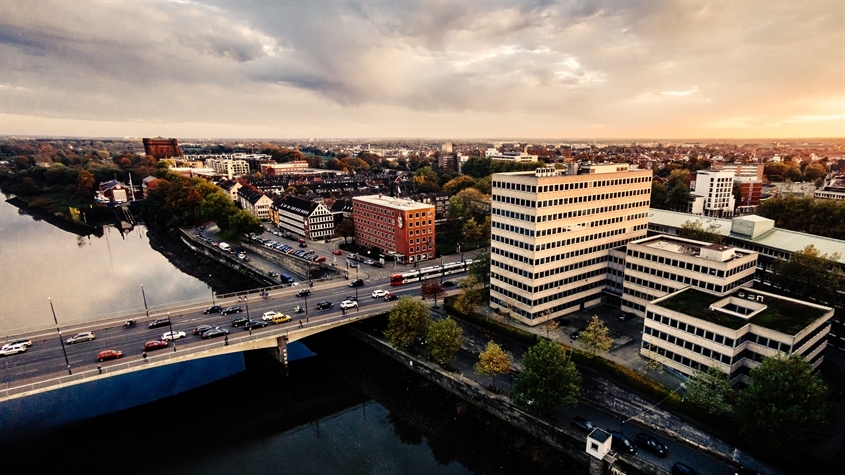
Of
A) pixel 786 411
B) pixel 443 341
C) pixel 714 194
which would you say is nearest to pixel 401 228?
pixel 443 341

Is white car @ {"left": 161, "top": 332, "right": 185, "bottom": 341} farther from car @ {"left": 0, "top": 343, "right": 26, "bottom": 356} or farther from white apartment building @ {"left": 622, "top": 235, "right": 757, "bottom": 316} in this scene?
white apartment building @ {"left": 622, "top": 235, "right": 757, "bottom": 316}

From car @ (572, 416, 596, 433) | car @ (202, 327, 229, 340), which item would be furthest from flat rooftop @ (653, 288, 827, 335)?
car @ (202, 327, 229, 340)

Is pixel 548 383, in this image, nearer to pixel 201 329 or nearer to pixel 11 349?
pixel 201 329

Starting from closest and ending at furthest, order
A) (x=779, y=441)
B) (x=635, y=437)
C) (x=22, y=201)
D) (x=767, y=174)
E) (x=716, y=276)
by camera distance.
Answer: (x=779, y=441)
(x=635, y=437)
(x=716, y=276)
(x=767, y=174)
(x=22, y=201)

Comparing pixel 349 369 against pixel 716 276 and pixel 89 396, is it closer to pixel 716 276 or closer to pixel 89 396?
pixel 89 396

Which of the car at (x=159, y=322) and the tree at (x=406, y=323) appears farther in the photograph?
the car at (x=159, y=322)

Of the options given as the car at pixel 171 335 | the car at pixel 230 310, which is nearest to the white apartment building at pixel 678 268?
the car at pixel 230 310

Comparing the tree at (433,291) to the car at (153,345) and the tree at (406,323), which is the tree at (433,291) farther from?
the car at (153,345)

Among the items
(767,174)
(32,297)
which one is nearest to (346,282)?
(32,297)
